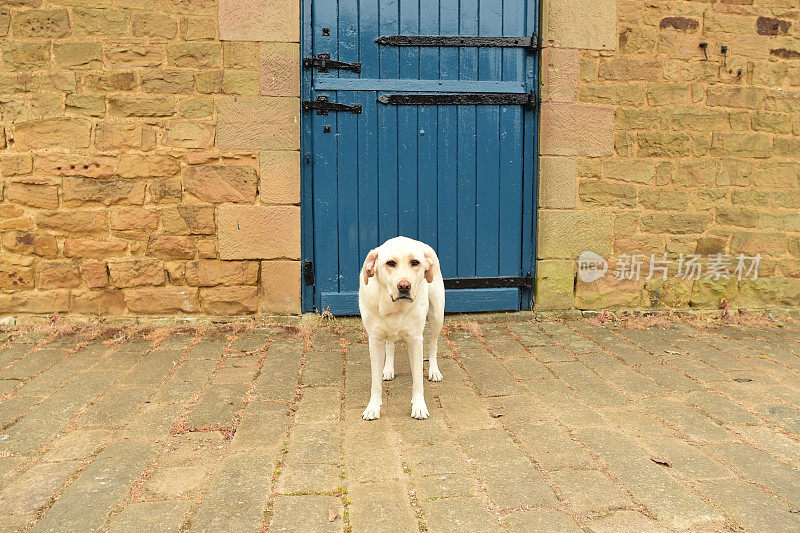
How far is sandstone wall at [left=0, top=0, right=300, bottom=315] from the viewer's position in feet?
13.3

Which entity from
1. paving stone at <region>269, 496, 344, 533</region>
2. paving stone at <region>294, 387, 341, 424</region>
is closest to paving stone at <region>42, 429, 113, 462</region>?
paving stone at <region>294, 387, 341, 424</region>

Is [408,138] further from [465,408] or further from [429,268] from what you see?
[465,408]

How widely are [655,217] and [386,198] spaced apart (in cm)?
220

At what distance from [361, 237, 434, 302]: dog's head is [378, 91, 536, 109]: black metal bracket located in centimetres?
211

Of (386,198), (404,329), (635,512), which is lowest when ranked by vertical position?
(635,512)

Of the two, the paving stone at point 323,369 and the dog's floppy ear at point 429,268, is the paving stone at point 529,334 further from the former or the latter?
the dog's floppy ear at point 429,268

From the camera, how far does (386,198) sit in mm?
4402

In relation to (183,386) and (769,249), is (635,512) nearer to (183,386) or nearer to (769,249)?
(183,386)

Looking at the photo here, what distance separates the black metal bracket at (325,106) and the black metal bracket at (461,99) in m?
0.21

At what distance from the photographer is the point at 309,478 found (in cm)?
215

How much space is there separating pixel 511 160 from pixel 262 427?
2.90 meters

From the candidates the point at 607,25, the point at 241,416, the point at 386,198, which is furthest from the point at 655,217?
the point at 241,416

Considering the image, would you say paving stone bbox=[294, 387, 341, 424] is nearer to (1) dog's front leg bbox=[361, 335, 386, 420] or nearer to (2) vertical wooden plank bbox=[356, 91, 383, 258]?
(1) dog's front leg bbox=[361, 335, 386, 420]

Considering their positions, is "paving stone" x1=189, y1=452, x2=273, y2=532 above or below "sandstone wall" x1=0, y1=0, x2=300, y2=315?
below
